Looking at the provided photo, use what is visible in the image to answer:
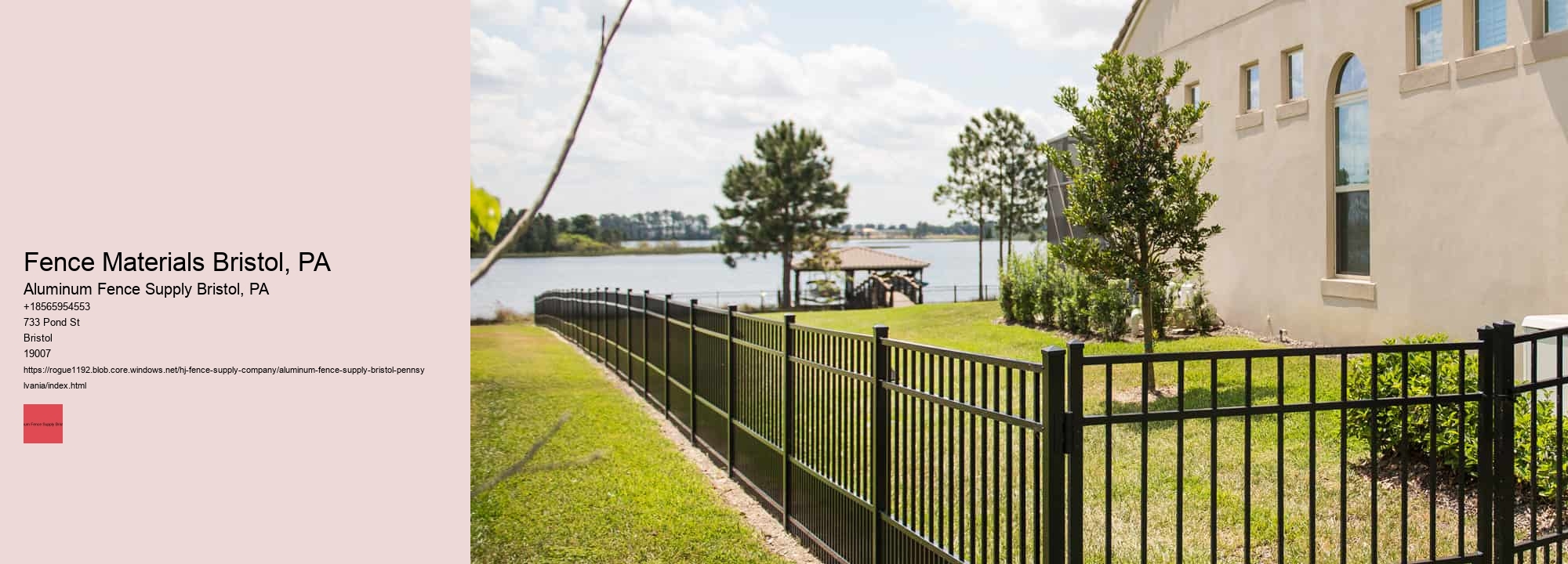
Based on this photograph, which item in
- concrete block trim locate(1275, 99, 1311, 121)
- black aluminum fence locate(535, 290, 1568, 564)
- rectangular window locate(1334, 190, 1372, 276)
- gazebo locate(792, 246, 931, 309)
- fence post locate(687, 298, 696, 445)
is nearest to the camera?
black aluminum fence locate(535, 290, 1568, 564)

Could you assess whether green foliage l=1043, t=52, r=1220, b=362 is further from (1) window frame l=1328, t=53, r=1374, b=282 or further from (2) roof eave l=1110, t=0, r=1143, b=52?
(2) roof eave l=1110, t=0, r=1143, b=52

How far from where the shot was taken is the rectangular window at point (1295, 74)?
44.6 feet

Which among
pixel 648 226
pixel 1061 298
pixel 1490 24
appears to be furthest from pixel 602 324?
pixel 648 226

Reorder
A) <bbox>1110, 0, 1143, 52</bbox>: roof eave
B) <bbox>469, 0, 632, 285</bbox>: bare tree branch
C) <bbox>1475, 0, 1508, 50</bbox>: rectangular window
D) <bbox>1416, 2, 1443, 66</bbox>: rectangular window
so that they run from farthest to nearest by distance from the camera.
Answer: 1. <bbox>1110, 0, 1143, 52</bbox>: roof eave
2. <bbox>1416, 2, 1443, 66</bbox>: rectangular window
3. <bbox>1475, 0, 1508, 50</bbox>: rectangular window
4. <bbox>469, 0, 632, 285</bbox>: bare tree branch

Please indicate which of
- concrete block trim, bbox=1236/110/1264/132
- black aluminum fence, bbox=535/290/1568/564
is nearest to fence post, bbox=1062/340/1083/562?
black aluminum fence, bbox=535/290/1568/564

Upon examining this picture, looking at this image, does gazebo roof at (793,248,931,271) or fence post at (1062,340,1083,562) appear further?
gazebo roof at (793,248,931,271)

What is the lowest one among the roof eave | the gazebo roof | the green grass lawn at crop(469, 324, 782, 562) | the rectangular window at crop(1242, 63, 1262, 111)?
the green grass lawn at crop(469, 324, 782, 562)

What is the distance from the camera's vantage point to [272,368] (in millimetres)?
1318

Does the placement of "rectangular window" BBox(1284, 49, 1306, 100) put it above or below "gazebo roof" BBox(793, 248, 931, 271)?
above

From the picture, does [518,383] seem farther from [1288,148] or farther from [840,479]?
[1288,148]

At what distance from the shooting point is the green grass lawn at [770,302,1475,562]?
5945 mm

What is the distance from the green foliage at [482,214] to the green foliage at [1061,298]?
11.2m

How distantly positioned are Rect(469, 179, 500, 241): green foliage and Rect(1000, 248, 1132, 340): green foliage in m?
11.2

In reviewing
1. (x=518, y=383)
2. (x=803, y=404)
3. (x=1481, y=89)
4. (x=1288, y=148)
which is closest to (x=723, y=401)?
(x=803, y=404)
